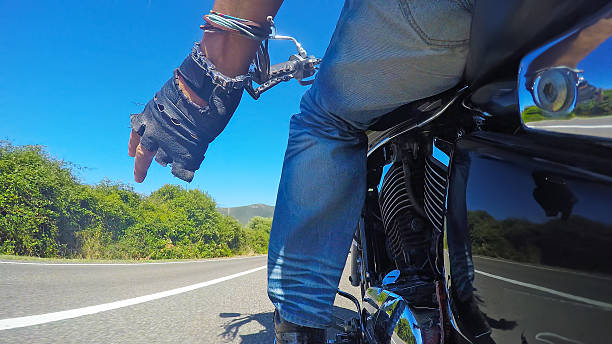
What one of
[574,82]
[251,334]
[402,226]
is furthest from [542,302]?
[251,334]

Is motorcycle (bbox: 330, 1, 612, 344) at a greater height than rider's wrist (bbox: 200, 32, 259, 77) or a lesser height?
lesser

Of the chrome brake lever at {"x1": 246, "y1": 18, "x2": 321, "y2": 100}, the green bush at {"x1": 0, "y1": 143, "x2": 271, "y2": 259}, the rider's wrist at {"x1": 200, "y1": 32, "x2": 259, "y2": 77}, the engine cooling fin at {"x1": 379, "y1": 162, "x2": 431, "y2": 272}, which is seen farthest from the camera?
the green bush at {"x1": 0, "y1": 143, "x2": 271, "y2": 259}

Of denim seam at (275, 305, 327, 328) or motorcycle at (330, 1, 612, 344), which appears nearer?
motorcycle at (330, 1, 612, 344)

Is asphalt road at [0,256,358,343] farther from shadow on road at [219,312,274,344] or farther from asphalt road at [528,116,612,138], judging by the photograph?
asphalt road at [528,116,612,138]

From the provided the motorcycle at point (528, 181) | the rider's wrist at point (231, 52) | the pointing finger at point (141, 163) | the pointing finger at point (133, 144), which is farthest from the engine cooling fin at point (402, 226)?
the pointing finger at point (133, 144)

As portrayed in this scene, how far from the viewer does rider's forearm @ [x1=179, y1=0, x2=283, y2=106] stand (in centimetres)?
146

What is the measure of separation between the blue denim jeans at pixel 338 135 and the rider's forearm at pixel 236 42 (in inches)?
32.0

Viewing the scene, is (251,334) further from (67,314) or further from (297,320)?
(297,320)

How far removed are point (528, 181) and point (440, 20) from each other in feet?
1.03

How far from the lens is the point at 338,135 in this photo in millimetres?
791

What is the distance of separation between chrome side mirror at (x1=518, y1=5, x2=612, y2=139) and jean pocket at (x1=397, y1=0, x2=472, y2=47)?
167 mm

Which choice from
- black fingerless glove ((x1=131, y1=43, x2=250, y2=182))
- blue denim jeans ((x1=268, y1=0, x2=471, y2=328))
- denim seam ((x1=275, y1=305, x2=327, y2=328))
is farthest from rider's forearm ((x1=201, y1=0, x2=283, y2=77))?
denim seam ((x1=275, y1=305, x2=327, y2=328))

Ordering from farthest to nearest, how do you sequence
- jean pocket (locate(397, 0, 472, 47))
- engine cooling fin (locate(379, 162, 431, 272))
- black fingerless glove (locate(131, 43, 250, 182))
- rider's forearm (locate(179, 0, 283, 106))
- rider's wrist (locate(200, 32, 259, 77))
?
black fingerless glove (locate(131, 43, 250, 182)) → rider's wrist (locate(200, 32, 259, 77)) → rider's forearm (locate(179, 0, 283, 106)) → engine cooling fin (locate(379, 162, 431, 272)) → jean pocket (locate(397, 0, 472, 47))

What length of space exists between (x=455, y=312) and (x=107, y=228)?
16.7 meters
